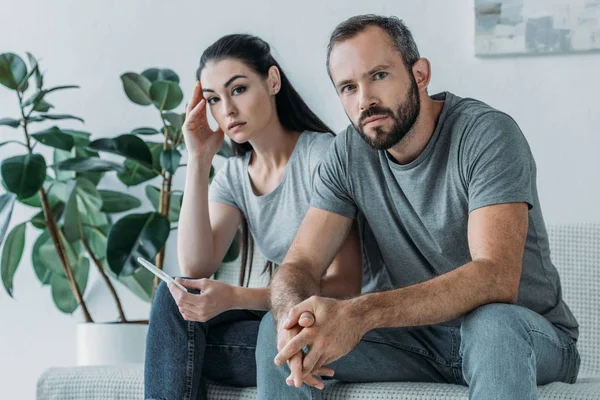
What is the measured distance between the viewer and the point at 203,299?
1.58 m

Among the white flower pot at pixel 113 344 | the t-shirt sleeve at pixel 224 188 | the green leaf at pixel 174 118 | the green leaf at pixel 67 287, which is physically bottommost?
the white flower pot at pixel 113 344

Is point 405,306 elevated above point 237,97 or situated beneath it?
situated beneath

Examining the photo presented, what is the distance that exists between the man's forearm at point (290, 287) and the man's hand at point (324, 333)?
0.37 ft

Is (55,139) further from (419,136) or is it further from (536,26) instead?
(536,26)

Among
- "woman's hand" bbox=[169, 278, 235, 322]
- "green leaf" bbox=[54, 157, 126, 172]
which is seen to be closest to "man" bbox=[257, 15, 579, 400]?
"woman's hand" bbox=[169, 278, 235, 322]

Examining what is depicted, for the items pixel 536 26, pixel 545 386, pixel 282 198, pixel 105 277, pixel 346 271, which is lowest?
pixel 105 277

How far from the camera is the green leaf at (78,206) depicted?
2.36m

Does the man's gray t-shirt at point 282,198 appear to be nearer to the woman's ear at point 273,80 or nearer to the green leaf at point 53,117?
the woman's ear at point 273,80

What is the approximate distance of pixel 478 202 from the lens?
140 cm

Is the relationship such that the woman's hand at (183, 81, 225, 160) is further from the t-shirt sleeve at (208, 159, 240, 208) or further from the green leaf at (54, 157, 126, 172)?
the green leaf at (54, 157, 126, 172)

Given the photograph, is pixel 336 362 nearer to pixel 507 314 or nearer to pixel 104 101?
pixel 507 314

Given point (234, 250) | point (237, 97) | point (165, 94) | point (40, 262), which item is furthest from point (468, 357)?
point (40, 262)

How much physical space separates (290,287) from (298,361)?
0.19 metres

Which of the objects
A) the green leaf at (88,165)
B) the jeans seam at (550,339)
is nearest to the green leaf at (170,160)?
the green leaf at (88,165)
